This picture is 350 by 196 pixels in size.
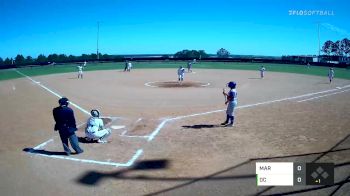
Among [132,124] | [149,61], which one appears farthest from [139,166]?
[149,61]

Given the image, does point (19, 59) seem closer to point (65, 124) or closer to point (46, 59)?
point (46, 59)

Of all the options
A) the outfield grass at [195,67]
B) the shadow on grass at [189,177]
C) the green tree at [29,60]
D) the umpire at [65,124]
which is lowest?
the shadow on grass at [189,177]

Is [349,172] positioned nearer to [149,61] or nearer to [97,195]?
[97,195]

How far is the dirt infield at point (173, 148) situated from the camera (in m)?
7.44

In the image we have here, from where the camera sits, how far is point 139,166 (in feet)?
28.4

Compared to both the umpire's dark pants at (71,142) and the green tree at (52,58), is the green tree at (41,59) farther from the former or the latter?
the umpire's dark pants at (71,142)

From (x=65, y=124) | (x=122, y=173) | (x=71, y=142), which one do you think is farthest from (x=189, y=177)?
(x=65, y=124)

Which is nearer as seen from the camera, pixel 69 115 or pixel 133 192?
pixel 133 192

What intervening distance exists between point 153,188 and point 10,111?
1296cm

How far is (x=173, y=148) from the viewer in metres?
10.2
